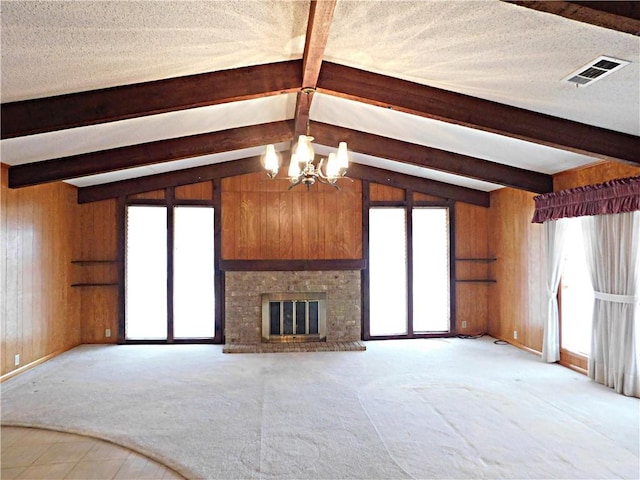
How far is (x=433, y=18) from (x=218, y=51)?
1.59 m

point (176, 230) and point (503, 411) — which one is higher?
point (176, 230)

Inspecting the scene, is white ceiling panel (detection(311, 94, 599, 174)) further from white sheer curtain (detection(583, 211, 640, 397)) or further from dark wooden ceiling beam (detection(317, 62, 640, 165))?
white sheer curtain (detection(583, 211, 640, 397))

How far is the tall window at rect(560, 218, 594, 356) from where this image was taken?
5090 millimetres

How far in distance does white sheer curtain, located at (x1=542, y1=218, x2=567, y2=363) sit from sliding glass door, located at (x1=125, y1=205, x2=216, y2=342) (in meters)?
5.08

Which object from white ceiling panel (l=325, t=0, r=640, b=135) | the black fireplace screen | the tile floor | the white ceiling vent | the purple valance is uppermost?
white ceiling panel (l=325, t=0, r=640, b=135)

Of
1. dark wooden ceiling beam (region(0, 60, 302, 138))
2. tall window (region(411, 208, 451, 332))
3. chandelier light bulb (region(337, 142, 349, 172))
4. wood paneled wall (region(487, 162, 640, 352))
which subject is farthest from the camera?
tall window (region(411, 208, 451, 332))

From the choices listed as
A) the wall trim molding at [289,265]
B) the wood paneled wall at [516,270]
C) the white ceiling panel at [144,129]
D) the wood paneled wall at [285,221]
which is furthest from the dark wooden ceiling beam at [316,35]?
the wood paneled wall at [516,270]

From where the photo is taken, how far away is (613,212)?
436 centimetres

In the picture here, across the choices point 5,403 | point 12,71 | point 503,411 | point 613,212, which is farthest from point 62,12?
point 613,212

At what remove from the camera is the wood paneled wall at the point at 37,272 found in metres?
4.84

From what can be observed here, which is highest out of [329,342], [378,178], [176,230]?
[378,178]

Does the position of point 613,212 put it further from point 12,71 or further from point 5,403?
point 5,403

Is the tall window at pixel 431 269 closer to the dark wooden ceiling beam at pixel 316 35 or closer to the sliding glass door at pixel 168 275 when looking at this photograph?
the sliding glass door at pixel 168 275

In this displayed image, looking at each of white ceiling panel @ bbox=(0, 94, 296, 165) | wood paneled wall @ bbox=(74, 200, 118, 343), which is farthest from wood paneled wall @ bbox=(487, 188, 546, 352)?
wood paneled wall @ bbox=(74, 200, 118, 343)
